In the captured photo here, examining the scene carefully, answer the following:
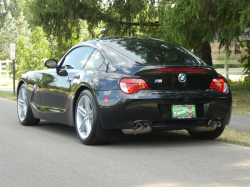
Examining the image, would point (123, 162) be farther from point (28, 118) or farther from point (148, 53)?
point (28, 118)

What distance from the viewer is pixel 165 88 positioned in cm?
698

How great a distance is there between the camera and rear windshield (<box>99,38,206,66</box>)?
731 centimetres

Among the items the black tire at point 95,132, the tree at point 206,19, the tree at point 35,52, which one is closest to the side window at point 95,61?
the black tire at point 95,132

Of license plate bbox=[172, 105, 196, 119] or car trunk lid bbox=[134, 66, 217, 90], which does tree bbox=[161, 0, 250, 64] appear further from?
license plate bbox=[172, 105, 196, 119]

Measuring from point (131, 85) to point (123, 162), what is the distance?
1.14 m

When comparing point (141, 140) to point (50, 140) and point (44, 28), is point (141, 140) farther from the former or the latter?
point (44, 28)

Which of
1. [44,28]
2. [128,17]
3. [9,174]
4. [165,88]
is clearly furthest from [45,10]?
[9,174]

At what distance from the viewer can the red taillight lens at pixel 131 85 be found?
6840mm

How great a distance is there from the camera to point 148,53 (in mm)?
7520

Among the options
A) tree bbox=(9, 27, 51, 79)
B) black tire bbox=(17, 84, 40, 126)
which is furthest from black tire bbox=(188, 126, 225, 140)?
tree bbox=(9, 27, 51, 79)

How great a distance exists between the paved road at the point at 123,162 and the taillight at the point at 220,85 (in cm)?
79

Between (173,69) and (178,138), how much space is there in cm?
152

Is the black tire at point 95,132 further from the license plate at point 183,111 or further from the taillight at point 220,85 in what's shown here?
the taillight at point 220,85

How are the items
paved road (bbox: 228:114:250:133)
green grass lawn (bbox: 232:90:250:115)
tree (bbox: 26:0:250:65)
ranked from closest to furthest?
paved road (bbox: 228:114:250:133)
green grass lawn (bbox: 232:90:250:115)
tree (bbox: 26:0:250:65)
